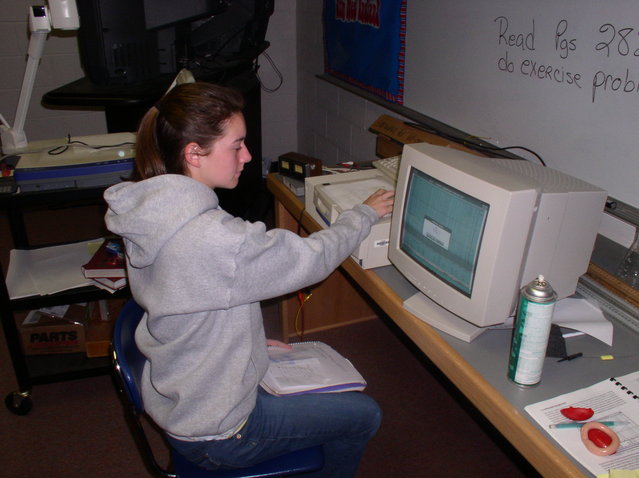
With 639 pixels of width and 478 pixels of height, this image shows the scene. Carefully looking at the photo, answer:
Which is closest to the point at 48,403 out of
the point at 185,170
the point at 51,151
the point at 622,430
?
the point at 51,151

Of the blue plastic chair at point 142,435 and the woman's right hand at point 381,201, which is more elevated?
the woman's right hand at point 381,201

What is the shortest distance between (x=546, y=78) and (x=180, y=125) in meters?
1.07

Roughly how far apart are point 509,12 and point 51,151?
1580 mm

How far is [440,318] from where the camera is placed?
3.99ft

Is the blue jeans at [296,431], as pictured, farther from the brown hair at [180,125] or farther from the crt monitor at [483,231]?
the brown hair at [180,125]

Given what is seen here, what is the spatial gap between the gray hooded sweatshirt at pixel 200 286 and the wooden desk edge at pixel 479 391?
21 centimetres

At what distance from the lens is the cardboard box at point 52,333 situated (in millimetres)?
2102

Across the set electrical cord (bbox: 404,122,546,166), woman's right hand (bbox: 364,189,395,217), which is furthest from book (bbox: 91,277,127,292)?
electrical cord (bbox: 404,122,546,166)

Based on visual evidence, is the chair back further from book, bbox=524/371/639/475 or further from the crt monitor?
book, bbox=524/371/639/475

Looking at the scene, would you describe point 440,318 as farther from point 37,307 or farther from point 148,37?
point 148,37

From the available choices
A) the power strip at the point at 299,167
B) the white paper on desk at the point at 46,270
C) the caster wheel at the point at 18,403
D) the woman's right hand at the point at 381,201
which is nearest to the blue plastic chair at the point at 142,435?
the woman's right hand at the point at 381,201

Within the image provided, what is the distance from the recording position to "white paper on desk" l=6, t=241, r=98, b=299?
184cm

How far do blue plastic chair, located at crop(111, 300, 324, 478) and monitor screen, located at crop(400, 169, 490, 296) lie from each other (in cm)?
51

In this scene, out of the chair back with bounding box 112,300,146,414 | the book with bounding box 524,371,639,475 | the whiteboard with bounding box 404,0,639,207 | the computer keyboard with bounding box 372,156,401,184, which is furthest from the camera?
the computer keyboard with bounding box 372,156,401,184
